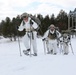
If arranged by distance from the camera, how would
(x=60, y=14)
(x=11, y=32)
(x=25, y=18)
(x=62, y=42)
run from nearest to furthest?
(x=25, y=18) → (x=62, y=42) → (x=11, y=32) → (x=60, y=14)

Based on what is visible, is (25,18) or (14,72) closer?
(14,72)

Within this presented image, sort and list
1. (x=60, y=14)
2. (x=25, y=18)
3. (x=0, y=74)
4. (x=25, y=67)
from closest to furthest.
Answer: (x=0, y=74), (x=25, y=67), (x=25, y=18), (x=60, y=14)

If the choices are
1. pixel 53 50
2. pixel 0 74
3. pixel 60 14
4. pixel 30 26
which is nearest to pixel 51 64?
pixel 0 74

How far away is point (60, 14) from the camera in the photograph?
83.4 meters

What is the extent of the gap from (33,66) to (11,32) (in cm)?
6586

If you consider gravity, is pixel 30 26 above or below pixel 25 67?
above

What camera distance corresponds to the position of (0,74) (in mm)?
6555

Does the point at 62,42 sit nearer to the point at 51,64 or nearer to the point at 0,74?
the point at 51,64

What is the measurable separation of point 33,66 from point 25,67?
0.22 meters

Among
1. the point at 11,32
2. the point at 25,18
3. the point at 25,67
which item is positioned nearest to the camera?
the point at 25,67

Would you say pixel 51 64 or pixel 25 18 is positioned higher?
pixel 25 18

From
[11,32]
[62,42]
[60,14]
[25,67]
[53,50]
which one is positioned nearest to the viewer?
[25,67]

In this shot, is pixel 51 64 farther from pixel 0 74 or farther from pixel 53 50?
pixel 53 50

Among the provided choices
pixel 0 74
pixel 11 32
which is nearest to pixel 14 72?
pixel 0 74
